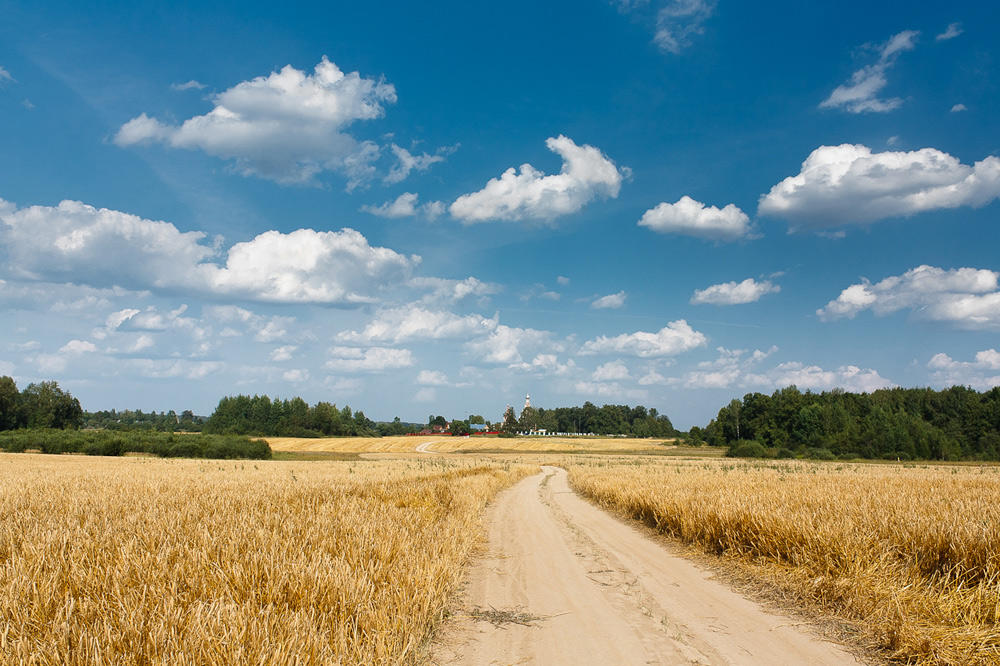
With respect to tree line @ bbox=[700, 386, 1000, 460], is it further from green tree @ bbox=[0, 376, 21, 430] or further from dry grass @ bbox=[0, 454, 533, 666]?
green tree @ bbox=[0, 376, 21, 430]

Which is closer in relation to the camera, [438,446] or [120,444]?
[120,444]

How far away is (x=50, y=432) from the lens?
77.3 meters

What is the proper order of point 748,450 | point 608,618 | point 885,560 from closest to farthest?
point 608,618 < point 885,560 < point 748,450

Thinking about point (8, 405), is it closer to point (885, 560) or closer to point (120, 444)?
point (120, 444)

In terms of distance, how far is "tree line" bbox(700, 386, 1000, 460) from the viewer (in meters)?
93.0

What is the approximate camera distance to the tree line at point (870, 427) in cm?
9300

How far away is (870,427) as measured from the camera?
332 feet

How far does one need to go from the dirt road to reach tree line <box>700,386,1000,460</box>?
9564 centimetres

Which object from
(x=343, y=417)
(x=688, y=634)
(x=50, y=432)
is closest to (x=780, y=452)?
(x=688, y=634)

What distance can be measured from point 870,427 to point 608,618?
118 m

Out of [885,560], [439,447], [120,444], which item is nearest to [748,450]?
[439,447]

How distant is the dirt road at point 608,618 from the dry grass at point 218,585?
0.63m

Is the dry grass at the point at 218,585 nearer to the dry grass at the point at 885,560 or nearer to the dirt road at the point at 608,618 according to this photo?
the dirt road at the point at 608,618

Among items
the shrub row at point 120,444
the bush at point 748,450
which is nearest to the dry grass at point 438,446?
the bush at point 748,450
